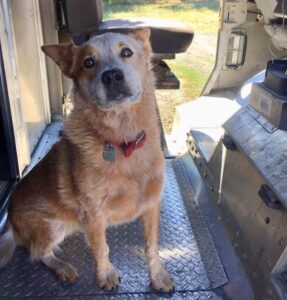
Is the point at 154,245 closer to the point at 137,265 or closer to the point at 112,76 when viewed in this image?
the point at 137,265

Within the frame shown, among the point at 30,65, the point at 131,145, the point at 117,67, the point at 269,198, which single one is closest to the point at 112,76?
the point at 117,67

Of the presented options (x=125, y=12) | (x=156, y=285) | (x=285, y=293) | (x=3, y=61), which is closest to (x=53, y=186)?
(x=156, y=285)

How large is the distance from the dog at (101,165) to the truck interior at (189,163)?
11cm

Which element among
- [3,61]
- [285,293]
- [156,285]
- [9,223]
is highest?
[3,61]

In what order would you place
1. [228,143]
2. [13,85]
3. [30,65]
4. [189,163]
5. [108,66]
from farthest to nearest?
[30,65]
[189,163]
[13,85]
[228,143]
[108,66]

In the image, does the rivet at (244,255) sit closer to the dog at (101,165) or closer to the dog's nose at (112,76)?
the dog at (101,165)

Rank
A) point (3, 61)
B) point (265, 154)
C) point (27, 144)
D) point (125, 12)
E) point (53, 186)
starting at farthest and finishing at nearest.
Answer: point (125, 12) → point (27, 144) → point (3, 61) → point (53, 186) → point (265, 154)

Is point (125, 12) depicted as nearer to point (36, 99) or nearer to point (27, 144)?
point (36, 99)

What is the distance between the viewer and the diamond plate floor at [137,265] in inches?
67.0

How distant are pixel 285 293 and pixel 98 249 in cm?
79

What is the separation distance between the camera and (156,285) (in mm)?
1719

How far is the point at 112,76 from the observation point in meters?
1.53

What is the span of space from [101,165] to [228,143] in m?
0.71

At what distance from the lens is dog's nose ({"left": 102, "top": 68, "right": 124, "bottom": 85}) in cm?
153
